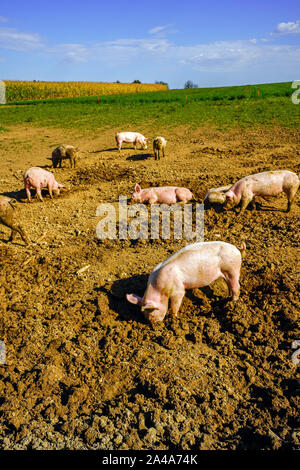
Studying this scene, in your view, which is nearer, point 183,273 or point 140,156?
point 183,273

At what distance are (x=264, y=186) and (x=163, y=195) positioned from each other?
2690 mm

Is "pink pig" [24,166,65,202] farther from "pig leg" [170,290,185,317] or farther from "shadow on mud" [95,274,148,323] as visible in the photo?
"pig leg" [170,290,185,317]

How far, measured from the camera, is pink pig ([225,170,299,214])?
307 inches

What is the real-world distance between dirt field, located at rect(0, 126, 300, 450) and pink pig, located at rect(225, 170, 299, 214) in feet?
1.53

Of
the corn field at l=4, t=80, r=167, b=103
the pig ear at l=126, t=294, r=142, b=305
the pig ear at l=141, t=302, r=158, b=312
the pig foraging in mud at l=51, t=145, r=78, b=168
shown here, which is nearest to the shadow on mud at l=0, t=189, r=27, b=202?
the pig foraging in mud at l=51, t=145, r=78, b=168

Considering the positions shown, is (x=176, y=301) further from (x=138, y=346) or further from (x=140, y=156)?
(x=140, y=156)

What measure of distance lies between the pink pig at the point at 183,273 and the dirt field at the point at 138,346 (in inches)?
13.7

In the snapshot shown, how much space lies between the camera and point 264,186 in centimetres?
782

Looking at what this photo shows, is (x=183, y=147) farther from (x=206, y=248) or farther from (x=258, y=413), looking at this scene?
(x=258, y=413)

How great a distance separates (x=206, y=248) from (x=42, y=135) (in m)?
19.6

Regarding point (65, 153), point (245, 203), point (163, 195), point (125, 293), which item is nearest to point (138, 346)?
point (125, 293)

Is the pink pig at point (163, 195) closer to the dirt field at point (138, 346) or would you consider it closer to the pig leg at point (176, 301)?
the dirt field at point (138, 346)

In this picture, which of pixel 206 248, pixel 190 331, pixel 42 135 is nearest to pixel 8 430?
pixel 190 331

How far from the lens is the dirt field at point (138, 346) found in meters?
3.43
